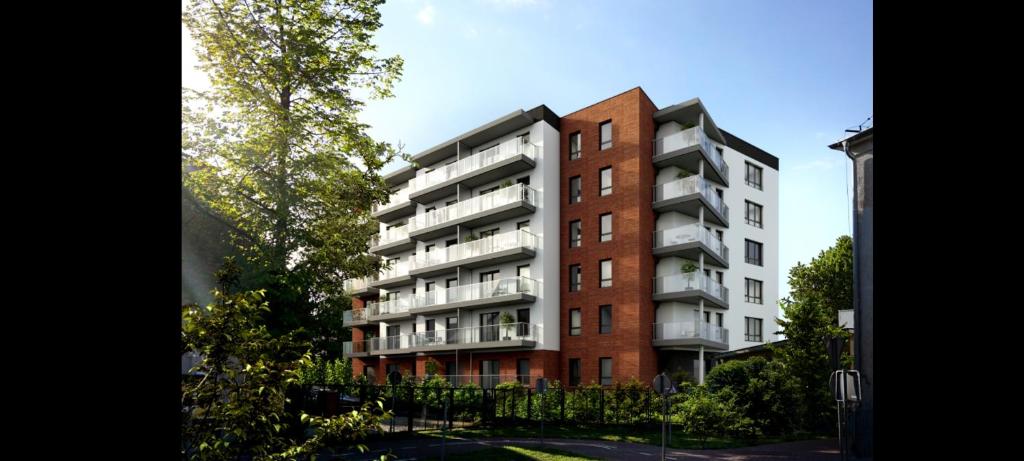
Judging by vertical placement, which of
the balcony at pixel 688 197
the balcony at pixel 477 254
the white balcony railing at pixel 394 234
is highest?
the balcony at pixel 688 197

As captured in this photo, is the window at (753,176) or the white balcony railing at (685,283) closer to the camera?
the white balcony railing at (685,283)

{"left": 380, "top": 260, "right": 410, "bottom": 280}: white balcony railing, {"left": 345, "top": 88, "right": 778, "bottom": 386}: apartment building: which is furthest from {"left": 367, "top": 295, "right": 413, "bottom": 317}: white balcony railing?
{"left": 380, "top": 260, "right": 410, "bottom": 280}: white balcony railing

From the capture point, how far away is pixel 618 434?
24.9m

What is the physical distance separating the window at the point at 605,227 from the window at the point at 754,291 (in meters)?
11.1

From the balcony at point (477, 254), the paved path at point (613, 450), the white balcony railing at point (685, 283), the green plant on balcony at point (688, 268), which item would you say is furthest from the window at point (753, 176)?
the paved path at point (613, 450)

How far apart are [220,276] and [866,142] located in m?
14.4

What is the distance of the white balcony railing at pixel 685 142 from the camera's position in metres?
33.8

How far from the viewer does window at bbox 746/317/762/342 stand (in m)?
41.7

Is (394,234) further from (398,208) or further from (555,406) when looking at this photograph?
(555,406)

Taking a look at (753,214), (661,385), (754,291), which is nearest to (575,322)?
(754,291)

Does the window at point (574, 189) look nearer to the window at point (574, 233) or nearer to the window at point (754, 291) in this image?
the window at point (574, 233)

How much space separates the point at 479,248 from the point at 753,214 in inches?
664
